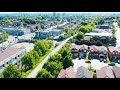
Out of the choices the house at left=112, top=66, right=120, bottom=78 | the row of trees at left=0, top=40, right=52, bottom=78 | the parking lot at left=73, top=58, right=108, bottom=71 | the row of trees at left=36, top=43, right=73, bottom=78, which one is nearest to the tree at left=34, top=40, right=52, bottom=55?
the row of trees at left=0, top=40, right=52, bottom=78

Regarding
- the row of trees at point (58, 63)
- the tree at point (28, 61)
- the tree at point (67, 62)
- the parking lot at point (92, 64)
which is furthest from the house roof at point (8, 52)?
the parking lot at point (92, 64)

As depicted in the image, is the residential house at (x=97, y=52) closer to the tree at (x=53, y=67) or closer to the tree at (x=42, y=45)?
the tree at (x=53, y=67)

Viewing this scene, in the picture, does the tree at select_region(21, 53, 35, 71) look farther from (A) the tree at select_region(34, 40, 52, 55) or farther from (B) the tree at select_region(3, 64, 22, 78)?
(B) the tree at select_region(3, 64, 22, 78)

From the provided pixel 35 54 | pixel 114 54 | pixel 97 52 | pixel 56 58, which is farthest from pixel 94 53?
pixel 35 54

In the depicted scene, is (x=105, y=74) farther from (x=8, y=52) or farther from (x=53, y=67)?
(x=8, y=52)
